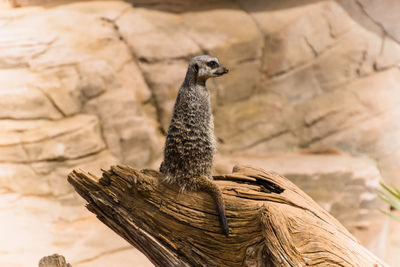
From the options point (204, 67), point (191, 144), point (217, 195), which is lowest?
point (217, 195)

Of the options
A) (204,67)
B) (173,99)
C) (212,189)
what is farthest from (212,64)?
(173,99)

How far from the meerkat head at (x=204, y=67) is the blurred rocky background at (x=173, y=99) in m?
2.54

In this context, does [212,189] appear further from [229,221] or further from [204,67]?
[204,67]

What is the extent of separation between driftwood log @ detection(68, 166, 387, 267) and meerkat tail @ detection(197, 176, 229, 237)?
0.04 metres

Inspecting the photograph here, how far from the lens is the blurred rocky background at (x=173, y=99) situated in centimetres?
488

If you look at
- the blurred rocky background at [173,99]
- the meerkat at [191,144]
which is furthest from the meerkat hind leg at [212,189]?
the blurred rocky background at [173,99]

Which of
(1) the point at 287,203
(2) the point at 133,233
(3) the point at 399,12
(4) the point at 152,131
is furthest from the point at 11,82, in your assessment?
(3) the point at 399,12

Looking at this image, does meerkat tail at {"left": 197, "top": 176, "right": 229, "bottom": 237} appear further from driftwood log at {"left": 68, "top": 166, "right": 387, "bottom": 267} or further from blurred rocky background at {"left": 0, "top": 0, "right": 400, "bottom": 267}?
blurred rocky background at {"left": 0, "top": 0, "right": 400, "bottom": 267}

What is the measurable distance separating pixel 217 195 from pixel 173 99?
371cm

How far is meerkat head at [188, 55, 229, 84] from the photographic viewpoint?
2502 millimetres

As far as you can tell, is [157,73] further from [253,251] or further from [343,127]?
[253,251]

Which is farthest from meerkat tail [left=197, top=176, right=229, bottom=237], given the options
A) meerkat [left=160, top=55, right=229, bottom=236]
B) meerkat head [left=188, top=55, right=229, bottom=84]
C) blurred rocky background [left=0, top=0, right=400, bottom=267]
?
blurred rocky background [left=0, top=0, right=400, bottom=267]

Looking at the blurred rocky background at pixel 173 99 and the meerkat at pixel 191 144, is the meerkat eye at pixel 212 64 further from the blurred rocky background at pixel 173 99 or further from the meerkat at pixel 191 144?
the blurred rocky background at pixel 173 99

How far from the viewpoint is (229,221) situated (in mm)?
2275
